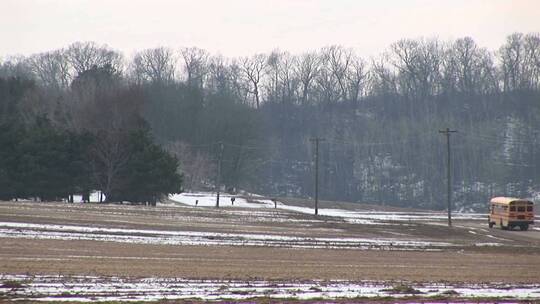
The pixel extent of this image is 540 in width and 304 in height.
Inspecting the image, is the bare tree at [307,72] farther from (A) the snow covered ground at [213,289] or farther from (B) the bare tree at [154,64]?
(A) the snow covered ground at [213,289]

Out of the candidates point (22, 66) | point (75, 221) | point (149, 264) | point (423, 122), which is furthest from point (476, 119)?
point (149, 264)

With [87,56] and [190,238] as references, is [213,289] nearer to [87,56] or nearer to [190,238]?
[190,238]

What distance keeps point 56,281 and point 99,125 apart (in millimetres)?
68097

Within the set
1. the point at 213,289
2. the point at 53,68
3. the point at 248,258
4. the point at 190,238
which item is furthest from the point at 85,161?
the point at 53,68

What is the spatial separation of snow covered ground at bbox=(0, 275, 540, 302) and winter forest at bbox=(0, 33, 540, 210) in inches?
2807

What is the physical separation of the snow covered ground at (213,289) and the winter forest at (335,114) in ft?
234

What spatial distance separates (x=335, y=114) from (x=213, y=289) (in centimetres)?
15834

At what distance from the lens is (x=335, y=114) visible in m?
178

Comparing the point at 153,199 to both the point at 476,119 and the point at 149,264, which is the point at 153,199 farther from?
the point at 476,119

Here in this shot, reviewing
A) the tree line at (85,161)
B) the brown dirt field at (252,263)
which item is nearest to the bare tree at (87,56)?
the tree line at (85,161)

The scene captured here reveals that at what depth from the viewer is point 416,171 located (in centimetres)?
15625

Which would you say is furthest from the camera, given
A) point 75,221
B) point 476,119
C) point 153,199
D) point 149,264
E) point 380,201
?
point 476,119

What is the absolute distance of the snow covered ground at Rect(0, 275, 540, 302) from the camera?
60.9 ft

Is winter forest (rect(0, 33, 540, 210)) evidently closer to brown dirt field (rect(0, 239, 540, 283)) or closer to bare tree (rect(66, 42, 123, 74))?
bare tree (rect(66, 42, 123, 74))
